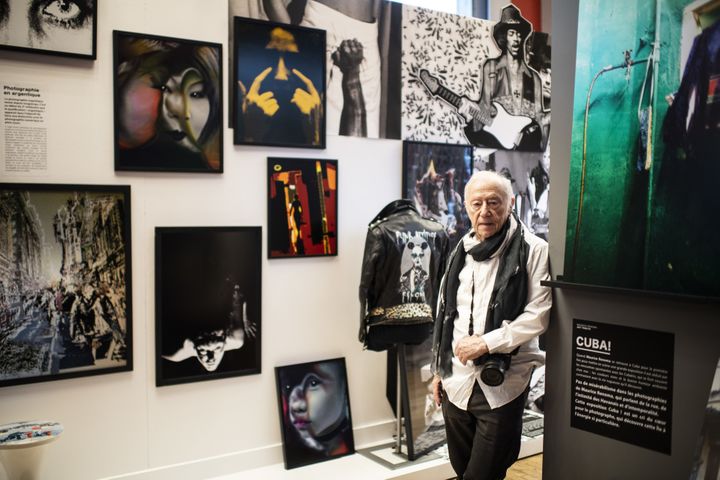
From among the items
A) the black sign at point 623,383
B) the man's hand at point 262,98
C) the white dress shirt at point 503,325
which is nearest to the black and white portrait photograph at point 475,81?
the man's hand at point 262,98

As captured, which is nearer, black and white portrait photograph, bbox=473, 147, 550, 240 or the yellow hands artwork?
the yellow hands artwork

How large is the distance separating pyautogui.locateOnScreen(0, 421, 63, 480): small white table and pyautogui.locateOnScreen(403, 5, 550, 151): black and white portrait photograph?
2.89m

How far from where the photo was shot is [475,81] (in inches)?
191

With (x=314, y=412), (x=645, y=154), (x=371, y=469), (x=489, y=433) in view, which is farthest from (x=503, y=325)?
(x=314, y=412)

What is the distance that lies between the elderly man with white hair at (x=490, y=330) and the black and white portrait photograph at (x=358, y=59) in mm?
1627

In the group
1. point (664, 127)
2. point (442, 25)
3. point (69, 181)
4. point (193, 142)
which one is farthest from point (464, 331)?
point (442, 25)

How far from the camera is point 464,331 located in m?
2.88

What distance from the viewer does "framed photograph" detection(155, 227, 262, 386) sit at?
147 inches

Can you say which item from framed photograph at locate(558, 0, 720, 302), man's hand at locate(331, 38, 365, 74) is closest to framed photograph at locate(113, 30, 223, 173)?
man's hand at locate(331, 38, 365, 74)

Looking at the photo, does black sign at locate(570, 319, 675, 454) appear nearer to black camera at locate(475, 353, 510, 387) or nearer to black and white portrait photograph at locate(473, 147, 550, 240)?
black camera at locate(475, 353, 510, 387)

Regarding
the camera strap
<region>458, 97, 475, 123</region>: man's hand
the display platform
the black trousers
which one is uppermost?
<region>458, 97, 475, 123</region>: man's hand

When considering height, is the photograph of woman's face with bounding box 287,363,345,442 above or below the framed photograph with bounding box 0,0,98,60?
→ below

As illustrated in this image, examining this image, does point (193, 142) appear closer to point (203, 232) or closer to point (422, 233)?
point (203, 232)

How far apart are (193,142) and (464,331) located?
1.94 m
